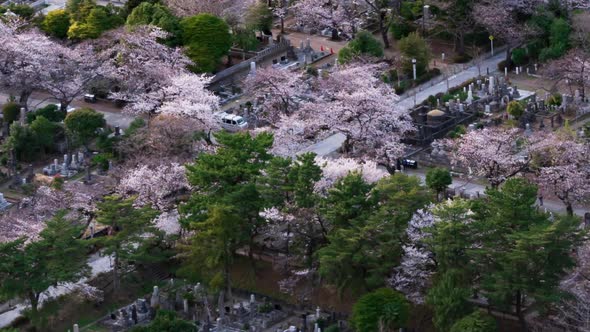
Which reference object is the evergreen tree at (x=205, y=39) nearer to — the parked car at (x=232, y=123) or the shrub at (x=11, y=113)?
the parked car at (x=232, y=123)

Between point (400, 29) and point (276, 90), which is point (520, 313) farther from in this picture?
point (400, 29)

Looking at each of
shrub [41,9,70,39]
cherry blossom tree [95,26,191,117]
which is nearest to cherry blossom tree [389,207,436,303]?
cherry blossom tree [95,26,191,117]

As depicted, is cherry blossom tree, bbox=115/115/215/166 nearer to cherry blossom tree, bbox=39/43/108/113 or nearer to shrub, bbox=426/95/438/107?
cherry blossom tree, bbox=39/43/108/113

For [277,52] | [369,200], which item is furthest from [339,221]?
[277,52]

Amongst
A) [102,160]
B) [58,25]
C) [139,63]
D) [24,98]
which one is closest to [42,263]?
[102,160]

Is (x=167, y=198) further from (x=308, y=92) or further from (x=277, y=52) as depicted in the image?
(x=277, y=52)
